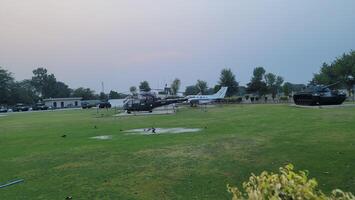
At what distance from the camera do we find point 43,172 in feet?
33.1

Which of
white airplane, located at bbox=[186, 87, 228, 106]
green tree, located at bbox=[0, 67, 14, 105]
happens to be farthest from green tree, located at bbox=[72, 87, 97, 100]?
white airplane, located at bbox=[186, 87, 228, 106]

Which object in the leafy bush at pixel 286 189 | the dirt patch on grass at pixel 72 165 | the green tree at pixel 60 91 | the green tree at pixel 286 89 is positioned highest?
the green tree at pixel 60 91

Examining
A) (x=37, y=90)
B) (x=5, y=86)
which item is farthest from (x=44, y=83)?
(x=5, y=86)

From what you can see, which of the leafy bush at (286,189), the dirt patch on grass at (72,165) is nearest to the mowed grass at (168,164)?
the dirt patch on grass at (72,165)

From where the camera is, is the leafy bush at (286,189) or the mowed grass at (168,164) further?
A: the mowed grass at (168,164)

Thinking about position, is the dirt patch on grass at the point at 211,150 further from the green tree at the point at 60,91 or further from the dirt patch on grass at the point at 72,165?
the green tree at the point at 60,91

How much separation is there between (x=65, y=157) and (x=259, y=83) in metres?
78.6

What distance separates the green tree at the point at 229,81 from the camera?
9288cm

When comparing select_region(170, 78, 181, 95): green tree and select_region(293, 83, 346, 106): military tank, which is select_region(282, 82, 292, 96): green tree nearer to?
select_region(170, 78, 181, 95): green tree

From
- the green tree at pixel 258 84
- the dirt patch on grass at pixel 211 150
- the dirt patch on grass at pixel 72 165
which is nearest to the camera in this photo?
the dirt patch on grass at pixel 72 165

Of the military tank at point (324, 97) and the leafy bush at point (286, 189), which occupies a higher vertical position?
the military tank at point (324, 97)

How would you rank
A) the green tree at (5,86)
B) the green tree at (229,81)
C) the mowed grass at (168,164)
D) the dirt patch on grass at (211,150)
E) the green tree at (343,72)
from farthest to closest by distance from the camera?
the green tree at (5,86) < the green tree at (229,81) < the green tree at (343,72) < the dirt patch on grass at (211,150) < the mowed grass at (168,164)

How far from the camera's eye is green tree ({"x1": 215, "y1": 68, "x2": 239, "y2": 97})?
9288 centimetres

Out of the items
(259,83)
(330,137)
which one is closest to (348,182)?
(330,137)
